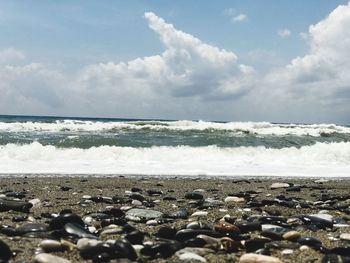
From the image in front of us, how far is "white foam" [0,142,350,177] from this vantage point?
1141 centimetres

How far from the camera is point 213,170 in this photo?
1162cm

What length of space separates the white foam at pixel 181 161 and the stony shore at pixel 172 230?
5.14 metres

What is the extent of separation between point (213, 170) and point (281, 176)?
1816 millimetres

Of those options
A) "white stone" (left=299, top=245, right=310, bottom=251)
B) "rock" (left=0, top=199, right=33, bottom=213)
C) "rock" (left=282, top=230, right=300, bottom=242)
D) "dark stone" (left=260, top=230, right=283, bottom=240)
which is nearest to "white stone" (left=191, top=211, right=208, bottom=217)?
"dark stone" (left=260, top=230, right=283, bottom=240)

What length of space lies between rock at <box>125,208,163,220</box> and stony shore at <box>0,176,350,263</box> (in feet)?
0.05

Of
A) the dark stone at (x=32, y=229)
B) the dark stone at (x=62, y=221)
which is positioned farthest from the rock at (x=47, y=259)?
the dark stone at (x=62, y=221)

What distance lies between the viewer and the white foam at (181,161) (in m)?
11.4

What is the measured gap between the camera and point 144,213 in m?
4.48

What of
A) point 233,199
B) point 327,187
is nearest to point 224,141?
point 327,187

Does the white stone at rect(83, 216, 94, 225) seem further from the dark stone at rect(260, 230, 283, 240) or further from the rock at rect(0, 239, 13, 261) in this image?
the dark stone at rect(260, 230, 283, 240)

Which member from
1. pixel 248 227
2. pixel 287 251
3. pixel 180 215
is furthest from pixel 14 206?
pixel 287 251

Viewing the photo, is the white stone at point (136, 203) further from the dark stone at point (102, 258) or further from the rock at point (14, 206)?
the dark stone at point (102, 258)

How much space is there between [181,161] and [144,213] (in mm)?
9214

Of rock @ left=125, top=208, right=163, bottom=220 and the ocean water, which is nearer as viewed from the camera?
rock @ left=125, top=208, right=163, bottom=220
